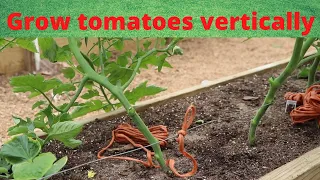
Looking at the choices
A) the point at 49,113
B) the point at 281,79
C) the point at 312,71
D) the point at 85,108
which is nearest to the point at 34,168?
the point at 49,113

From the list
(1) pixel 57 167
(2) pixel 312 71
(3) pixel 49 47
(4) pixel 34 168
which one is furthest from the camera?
(2) pixel 312 71

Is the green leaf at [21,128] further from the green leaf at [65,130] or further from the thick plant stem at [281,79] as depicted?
the thick plant stem at [281,79]

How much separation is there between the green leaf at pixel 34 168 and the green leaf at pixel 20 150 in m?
0.04

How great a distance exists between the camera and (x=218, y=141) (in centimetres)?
171

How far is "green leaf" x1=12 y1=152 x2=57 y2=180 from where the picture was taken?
1.17 meters

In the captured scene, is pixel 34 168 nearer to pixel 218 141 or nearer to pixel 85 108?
pixel 85 108

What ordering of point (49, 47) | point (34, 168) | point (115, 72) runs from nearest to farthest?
point (34, 168) → point (49, 47) → point (115, 72)

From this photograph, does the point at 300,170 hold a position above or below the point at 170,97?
below

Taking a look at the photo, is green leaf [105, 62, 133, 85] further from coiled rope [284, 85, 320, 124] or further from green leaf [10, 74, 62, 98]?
coiled rope [284, 85, 320, 124]

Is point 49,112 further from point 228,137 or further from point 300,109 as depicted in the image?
point 300,109

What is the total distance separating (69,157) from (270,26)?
778 millimetres

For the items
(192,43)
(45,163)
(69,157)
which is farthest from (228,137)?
(192,43)

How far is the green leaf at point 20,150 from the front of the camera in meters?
1.25

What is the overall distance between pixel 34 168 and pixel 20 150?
0.10 m
